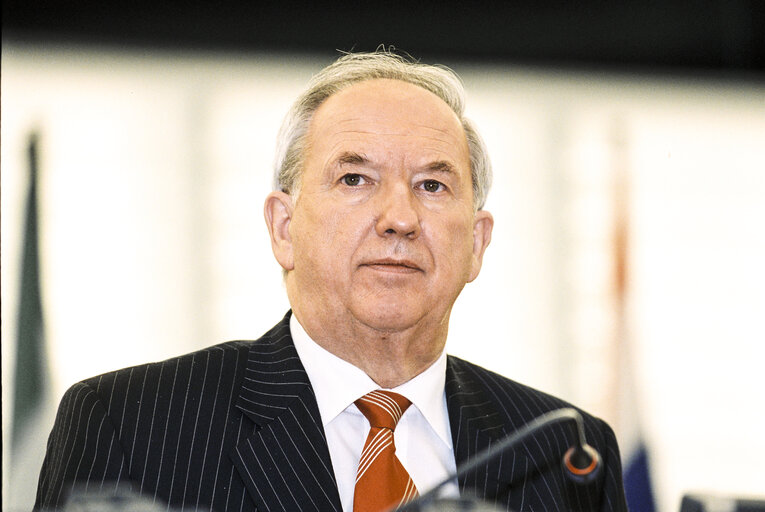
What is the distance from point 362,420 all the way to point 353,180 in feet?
1.71

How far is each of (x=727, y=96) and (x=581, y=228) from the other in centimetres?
105

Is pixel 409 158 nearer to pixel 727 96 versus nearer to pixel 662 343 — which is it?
pixel 662 343

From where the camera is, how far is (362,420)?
6.34 feet

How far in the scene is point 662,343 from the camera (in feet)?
14.6

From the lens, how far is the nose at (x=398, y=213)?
76.0 inches

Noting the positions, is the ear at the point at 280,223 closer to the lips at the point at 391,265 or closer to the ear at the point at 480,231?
the lips at the point at 391,265

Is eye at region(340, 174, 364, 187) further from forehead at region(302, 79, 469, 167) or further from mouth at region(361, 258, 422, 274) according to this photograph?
mouth at region(361, 258, 422, 274)

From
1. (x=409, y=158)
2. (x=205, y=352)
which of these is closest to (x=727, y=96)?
(x=409, y=158)

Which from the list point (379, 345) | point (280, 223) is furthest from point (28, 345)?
point (379, 345)

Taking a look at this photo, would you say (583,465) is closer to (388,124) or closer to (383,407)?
(383,407)

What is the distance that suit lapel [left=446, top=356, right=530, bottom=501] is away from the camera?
193cm

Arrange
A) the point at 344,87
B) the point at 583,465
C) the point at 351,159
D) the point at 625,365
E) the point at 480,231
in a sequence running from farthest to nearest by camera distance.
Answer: the point at 625,365 → the point at 480,231 → the point at 344,87 → the point at 351,159 → the point at 583,465

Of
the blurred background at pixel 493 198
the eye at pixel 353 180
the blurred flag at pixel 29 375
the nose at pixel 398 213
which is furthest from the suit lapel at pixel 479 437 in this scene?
the blurred flag at pixel 29 375

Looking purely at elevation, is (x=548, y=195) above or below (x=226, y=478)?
above
